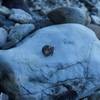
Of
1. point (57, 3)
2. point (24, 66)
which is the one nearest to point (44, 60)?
point (24, 66)

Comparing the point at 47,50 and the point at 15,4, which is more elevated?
the point at 47,50

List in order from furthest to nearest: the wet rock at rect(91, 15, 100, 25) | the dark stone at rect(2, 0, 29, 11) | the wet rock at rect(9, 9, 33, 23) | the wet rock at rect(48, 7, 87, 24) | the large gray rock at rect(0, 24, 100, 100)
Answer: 1. the wet rock at rect(91, 15, 100, 25)
2. the dark stone at rect(2, 0, 29, 11)
3. the wet rock at rect(9, 9, 33, 23)
4. the wet rock at rect(48, 7, 87, 24)
5. the large gray rock at rect(0, 24, 100, 100)

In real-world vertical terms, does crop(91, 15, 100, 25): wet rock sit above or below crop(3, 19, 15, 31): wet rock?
below

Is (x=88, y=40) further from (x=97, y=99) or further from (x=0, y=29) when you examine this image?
(x=0, y=29)

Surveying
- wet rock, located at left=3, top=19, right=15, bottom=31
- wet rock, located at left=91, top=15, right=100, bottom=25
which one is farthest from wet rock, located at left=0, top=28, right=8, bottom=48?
→ wet rock, located at left=91, top=15, right=100, bottom=25

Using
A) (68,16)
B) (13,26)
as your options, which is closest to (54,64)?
(68,16)

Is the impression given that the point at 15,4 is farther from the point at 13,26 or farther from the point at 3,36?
the point at 3,36

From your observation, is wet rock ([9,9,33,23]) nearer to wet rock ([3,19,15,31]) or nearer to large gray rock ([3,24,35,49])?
wet rock ([3,19,15,31])
